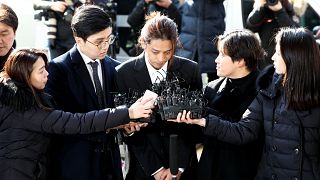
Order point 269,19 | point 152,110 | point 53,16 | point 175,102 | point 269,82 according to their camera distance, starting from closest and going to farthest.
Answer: point 175,102 < point 152,110 < point 269,82 < point 269,19 < point 53,16

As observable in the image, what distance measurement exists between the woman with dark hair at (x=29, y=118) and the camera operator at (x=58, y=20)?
85.3 inches

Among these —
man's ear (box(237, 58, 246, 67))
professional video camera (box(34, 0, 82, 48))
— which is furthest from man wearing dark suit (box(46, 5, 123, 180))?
professional video camera (box(34, 0, 82, 48))

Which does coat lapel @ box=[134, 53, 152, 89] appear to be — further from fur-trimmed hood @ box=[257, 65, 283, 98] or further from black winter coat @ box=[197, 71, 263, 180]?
fur-trimmed hood @ box=[257, 65, 283, 98]

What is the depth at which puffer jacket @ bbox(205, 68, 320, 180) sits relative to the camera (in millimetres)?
2691

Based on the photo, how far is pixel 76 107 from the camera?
296cm

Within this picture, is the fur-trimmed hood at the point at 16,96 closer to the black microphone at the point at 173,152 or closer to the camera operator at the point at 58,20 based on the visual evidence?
the black microphone at the point at 173,152

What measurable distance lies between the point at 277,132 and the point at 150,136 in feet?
2.54

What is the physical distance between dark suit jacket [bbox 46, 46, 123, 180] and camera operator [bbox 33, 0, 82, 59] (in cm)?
201

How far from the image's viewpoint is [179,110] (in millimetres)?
2633

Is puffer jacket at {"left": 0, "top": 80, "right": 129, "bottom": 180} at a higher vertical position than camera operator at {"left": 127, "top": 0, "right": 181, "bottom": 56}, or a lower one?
Result: lower

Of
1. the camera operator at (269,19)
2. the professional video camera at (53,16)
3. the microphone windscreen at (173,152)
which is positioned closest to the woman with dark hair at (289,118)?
the microphone windscreen at (173,152)

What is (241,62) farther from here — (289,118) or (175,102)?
(175,102)

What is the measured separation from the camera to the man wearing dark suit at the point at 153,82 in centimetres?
306

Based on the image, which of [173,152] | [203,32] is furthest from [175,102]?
[203,32]
